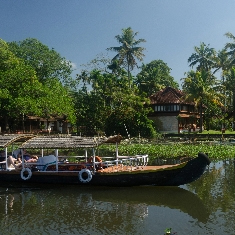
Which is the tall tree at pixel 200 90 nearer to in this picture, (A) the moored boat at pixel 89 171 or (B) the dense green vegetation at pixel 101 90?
(B) the dense green vegetation at pixel 101 90

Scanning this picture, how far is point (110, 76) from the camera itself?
2127 inches

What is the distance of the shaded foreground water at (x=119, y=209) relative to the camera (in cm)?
1205

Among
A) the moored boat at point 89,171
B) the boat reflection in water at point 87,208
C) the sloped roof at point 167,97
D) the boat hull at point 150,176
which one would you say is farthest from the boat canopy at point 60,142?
the sloped roof at point 167,97

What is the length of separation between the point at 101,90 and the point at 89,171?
114 ft

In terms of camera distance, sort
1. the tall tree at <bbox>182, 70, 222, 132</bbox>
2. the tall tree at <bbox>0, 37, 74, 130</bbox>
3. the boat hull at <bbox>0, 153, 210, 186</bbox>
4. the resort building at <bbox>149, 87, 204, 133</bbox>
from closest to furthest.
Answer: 1. the boat hull at <bbox>0, 153, 210, 186</bbox>
2. the tall tree at <bbox>0, 37, 74, 130</bbox>
3. the tall tree at <bbox>182, 70, 222, 132</bbox>
4. the resort building at <bbox>149, 87, 204, 133</bbox>

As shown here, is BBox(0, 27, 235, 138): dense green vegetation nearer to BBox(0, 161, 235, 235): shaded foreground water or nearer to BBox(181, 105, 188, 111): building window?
BBox(181, 105, 188, 111): building window

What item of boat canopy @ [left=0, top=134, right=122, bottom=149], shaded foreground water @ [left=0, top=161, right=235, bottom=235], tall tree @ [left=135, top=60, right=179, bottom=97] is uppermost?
tall tree @ [left=135, top=60, right=179, bottom=97]

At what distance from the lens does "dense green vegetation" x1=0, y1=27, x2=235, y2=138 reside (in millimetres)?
44188

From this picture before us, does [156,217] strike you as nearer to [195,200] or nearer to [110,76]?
[195,200]

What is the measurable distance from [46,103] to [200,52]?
28334mm

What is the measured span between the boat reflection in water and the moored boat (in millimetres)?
465

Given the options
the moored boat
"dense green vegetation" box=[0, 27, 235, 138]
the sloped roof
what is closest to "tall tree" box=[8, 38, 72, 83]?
"dense green vegetation" box=[0, 27, 235, 138]

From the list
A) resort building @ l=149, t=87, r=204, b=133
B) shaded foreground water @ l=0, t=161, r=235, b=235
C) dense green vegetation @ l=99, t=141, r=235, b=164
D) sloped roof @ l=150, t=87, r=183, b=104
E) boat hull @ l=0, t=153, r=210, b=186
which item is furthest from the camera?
sloped roof @ l=150, t=87, r=183, b=104

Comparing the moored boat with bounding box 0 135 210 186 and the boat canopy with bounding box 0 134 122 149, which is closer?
the moored boat with bounding box 0 135 210 186
